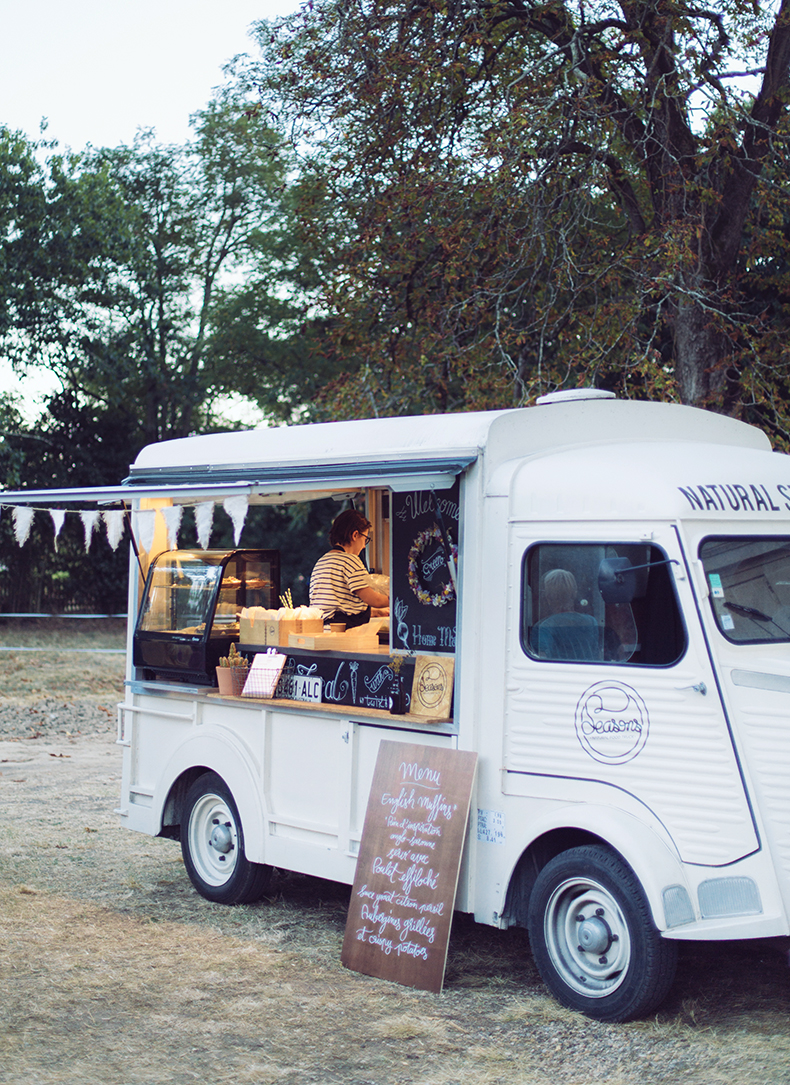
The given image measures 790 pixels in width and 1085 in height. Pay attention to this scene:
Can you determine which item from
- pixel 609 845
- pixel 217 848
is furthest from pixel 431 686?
pixel 217 848

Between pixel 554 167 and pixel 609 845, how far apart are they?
9.31 metres

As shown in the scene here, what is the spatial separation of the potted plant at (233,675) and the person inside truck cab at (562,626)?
2.15 metres

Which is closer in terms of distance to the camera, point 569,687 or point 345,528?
point 569,687

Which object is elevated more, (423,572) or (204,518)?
(204,518)

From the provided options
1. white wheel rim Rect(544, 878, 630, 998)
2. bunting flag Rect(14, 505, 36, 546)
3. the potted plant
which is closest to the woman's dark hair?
the potted plant

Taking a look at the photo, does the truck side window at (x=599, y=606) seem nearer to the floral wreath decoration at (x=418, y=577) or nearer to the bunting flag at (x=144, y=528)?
the floral wreath decoration at (x=418, y=577)

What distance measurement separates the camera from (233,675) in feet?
22.3

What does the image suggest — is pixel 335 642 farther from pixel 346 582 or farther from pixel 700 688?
pixel 700 688

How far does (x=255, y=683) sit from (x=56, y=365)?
875 inches

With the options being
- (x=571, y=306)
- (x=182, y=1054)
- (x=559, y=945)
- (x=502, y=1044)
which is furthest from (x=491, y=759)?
(x=571, y=306)

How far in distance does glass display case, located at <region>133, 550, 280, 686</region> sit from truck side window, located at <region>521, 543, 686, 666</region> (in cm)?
253

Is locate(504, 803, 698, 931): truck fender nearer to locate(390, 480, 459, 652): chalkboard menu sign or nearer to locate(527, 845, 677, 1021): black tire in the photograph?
locate(527, 845, 677, 1021): black tire

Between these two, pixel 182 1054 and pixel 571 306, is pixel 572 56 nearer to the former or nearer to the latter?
pixel 571 306

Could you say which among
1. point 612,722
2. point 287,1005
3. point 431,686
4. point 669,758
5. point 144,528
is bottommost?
point 287,1005
